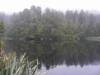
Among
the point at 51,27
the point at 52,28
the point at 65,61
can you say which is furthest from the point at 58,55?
the point at 51,27

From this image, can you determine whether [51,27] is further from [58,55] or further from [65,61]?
[65,61]

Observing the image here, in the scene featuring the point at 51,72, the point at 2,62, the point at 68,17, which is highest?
the point at 68,17

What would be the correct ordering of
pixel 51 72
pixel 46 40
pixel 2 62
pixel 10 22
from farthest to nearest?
pixel 46 40 < pixel 10 22 < pixel 51 72 < pixel 2 62

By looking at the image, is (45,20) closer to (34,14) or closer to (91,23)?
(34,14)

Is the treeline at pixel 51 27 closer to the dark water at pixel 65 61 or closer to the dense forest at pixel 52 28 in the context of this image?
the dense forest at pixel 52 28

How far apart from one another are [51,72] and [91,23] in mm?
17231

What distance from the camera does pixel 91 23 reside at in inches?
1004

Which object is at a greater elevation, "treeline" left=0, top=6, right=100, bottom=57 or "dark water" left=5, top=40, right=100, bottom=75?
"treeline" left=0, top=6, right=100, bottom=57

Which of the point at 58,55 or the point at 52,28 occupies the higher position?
the point at 52,28

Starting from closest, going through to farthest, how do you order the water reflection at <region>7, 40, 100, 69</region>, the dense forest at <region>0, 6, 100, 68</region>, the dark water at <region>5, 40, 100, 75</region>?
the dark water at <region>5, 40, 100, 75</region> → the water reflection at <region>7, 40, 100, 69</region> → the dense forest at <region>0, 6, 100, 68</region>

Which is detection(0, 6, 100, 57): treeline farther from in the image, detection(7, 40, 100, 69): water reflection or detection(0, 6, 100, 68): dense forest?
detection(7, 40, 100, 69): water reflection

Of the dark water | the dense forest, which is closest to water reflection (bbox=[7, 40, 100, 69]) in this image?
the dark water

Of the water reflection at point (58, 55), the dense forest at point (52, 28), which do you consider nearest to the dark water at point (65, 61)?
the water reflection at point (58, 55)

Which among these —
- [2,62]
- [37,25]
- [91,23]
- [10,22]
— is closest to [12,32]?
[10,22]
